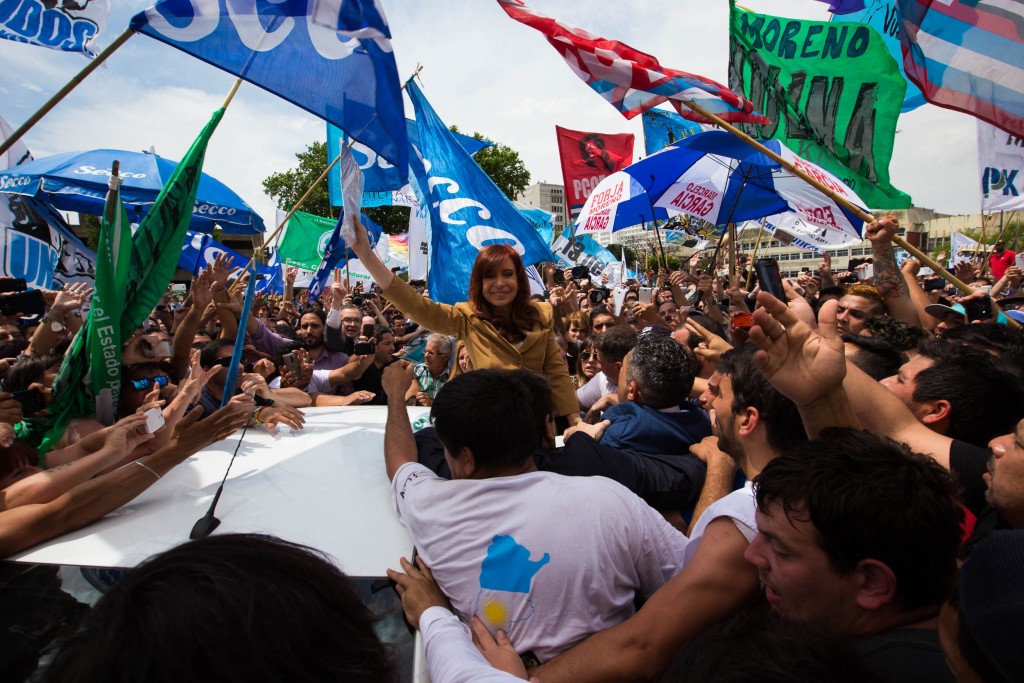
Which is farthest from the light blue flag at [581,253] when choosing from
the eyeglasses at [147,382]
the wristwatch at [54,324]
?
the eyeglasses at [147,382]

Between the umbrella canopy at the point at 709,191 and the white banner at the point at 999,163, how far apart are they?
110 cm

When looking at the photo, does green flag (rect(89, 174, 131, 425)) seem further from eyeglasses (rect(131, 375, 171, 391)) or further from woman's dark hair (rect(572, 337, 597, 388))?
woman's dark hair (rect(572, 337, 597, 388))

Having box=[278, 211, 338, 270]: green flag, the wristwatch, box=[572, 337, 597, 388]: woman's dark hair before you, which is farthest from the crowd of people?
box=[278, 211, 338, 270]: green flag

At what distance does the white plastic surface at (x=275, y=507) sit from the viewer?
5.17 feet

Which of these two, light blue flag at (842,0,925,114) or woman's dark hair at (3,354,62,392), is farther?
light blue flag at (842,0,925,114)

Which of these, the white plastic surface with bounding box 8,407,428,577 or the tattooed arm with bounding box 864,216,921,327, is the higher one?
the tattooed arm with bounding box 864,216,921,327

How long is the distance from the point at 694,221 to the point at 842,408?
8996 millimetres

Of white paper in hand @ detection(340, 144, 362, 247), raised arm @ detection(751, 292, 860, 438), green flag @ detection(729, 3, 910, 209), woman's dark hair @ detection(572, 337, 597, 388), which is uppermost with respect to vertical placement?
green flag @ detection(729, 3, 910, 209)

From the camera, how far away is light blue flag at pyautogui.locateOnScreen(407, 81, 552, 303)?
16.8 ft

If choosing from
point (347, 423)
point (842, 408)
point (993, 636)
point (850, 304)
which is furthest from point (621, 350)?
point (993, 636)

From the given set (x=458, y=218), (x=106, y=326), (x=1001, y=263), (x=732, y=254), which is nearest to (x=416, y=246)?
(x=458, y=218)

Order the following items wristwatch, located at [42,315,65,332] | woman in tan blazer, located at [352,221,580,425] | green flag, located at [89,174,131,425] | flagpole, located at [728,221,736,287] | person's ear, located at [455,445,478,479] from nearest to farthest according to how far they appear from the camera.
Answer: person's ear, located at [455,445,478,479] < green flag, located at [89,174,131,425] < woman in tan blazer, located at [352,221,580,425] < wristwatch, located at [42,315,65,332] < flagpole, located at [728,221,736,287]

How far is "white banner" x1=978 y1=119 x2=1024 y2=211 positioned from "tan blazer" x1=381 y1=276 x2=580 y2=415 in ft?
15.3

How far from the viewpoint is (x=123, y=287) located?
9.38ft
